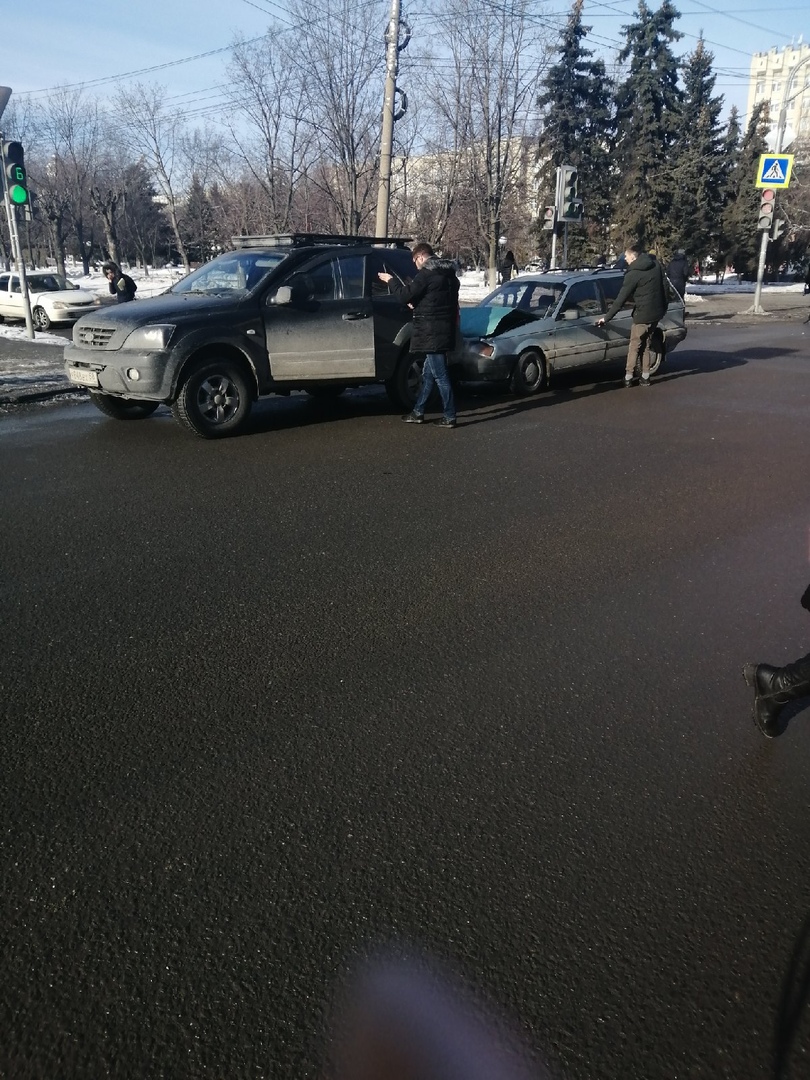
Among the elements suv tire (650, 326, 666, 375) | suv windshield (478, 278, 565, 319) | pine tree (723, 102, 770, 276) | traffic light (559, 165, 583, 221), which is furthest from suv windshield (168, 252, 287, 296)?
pine tree (723, 102, 770, 276)

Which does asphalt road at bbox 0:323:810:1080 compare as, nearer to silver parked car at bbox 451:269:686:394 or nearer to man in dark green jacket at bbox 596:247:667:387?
silver parked car at bbox 451:269:686:394

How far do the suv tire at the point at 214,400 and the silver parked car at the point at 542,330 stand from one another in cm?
330

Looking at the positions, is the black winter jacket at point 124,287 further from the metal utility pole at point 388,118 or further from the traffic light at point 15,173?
the metal utility pole at point 388,118

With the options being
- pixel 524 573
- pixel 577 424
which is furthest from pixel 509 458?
pixel 524 573

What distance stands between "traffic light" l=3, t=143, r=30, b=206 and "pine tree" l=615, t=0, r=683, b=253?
1398 inches

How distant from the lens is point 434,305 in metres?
8.41

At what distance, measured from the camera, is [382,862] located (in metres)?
2.53

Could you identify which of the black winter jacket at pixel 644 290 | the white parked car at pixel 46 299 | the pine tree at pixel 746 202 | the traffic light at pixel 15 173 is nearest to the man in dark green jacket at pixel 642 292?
the black winter jacket at pixel 644 290

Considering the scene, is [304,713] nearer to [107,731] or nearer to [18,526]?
[107,731]

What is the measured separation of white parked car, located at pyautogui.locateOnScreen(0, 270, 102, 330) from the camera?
21.3m

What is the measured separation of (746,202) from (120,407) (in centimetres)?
5189

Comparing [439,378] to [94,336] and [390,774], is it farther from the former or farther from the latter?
[390,774]

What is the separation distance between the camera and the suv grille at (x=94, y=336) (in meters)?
8.31

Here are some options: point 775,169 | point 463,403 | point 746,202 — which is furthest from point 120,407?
point 746,202
